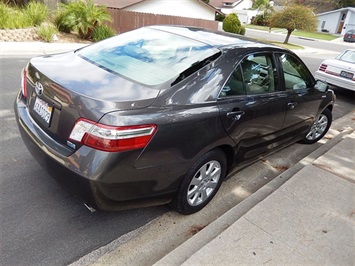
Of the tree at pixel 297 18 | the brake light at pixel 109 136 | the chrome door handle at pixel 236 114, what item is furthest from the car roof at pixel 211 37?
the tree at pixel 297 18

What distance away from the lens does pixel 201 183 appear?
2.86 meters

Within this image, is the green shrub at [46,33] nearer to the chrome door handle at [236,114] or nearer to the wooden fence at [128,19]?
the wooden fence at [128,19]

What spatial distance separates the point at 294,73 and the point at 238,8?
65.9m

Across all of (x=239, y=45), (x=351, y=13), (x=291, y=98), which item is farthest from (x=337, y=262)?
(x=351, y=13)

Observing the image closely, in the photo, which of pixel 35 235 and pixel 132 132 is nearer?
pixel 132 132

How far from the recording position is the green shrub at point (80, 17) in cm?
1202

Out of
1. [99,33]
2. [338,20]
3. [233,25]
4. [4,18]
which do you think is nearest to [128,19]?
[99,33]

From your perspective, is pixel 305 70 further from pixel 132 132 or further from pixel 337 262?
pixel 132 132

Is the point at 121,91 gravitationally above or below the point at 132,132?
above

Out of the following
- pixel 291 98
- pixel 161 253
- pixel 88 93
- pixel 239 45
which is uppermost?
pixel 239 45

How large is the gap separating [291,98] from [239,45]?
108 cm

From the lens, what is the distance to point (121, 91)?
2.32 m

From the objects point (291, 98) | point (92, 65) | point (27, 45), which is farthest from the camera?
point (27, 45)

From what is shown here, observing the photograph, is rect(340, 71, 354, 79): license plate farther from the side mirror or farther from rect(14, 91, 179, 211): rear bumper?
rect(14, 91, 179, 211): rear bumper
